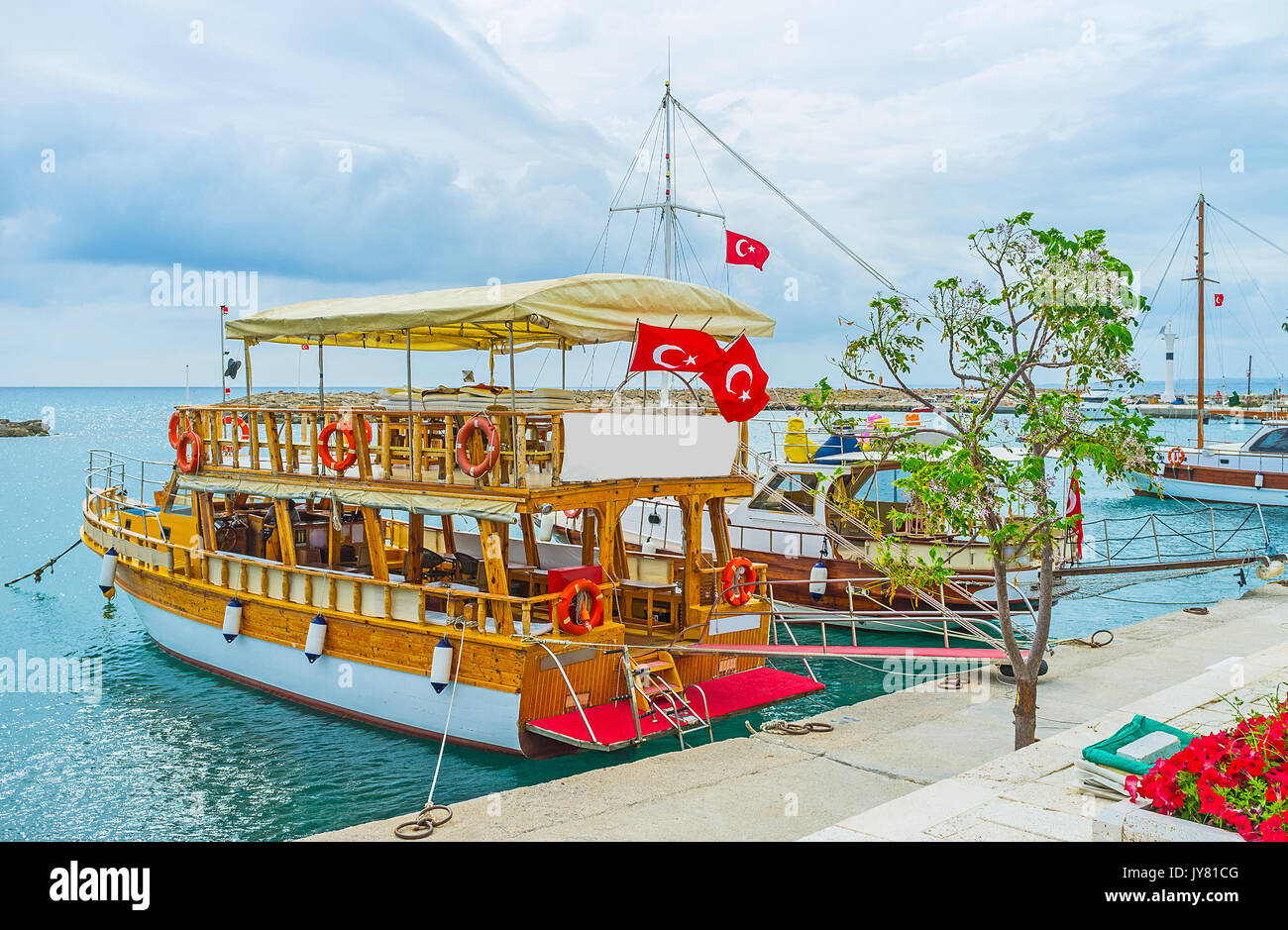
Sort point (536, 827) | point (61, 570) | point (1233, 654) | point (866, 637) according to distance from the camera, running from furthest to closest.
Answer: point (61, 570) → point (866, 637) → point (1233, 654) → point (536, 827)

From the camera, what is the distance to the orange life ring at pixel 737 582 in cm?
1438

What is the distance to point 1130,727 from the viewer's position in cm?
749

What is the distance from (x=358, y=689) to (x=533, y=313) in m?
6.18

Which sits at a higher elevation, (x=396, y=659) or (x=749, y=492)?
(x=749, y=492)

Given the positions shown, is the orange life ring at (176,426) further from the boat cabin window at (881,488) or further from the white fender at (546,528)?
the boat cabin window at (881,488)

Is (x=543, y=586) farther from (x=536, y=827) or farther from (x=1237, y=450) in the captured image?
(x=1237, y=450)

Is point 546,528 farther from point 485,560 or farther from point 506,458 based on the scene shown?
point 506,458

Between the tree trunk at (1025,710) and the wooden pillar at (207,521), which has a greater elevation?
the wooden pillar at (207,521)

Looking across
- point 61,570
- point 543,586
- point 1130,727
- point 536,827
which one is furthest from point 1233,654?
point 61,570

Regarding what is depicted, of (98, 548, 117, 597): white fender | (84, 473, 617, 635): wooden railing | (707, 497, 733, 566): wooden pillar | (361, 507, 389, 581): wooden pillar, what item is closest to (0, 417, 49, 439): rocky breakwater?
(84, 473, 617, 635): wooden railing

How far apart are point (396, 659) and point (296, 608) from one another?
226 centimetres

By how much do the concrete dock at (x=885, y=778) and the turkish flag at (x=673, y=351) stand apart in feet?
15.0

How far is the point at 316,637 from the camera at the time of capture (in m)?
13.9

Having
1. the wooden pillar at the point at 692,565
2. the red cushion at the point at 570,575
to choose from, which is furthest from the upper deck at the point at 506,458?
the red cushion at the point at 570,575
